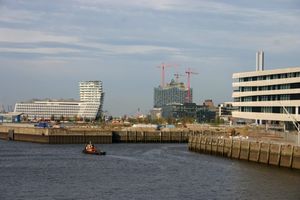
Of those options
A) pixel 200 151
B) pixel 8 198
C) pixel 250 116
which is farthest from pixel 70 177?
pixel 250 116

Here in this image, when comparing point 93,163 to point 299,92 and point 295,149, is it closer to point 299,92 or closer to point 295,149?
point 295,149

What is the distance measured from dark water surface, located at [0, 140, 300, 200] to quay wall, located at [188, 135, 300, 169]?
1820mm

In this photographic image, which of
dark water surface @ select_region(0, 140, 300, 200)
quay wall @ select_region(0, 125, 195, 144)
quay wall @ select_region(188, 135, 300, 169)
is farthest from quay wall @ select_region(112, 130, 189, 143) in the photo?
dark water surface @ select_region(0, 140, 300, 200)

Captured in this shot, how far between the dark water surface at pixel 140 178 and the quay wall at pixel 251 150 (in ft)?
5.97

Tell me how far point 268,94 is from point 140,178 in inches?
2982

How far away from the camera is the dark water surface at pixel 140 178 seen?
206ft

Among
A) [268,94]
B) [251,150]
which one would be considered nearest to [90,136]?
[268,94]

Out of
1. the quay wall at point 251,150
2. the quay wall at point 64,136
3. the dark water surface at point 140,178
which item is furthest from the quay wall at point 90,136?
the dark water surface at point 140,178

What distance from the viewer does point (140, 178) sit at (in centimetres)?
7469

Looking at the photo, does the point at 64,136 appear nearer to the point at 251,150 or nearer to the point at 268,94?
the point at 268,94

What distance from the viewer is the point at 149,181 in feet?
236

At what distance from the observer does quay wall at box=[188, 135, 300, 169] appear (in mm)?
82125

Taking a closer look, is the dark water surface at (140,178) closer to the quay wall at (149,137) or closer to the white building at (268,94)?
the white building at (268,94)

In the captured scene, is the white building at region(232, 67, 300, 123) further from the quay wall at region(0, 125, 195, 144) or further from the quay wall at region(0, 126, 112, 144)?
the quay wall at region(0, 126, 112, 144)
